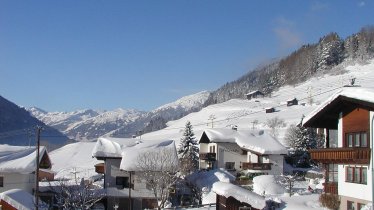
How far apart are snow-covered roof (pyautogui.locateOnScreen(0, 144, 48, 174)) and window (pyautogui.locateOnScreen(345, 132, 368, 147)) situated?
31.4 metres

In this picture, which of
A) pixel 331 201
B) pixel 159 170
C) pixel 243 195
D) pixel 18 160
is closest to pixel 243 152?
pixel 159 170

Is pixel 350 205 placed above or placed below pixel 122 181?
above

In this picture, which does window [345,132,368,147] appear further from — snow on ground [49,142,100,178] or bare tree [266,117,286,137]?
bare tree [266,117,286,137]

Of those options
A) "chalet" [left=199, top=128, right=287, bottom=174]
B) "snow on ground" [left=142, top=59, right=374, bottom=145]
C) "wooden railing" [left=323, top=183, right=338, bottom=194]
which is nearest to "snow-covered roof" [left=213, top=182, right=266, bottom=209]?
"wooden railing" [left=323, top=183, right=338, bottom=194]

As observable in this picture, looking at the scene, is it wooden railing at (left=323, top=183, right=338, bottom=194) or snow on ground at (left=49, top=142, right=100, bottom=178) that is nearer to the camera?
wooden railing at (left=323, top=183, right=338, bottom=194)

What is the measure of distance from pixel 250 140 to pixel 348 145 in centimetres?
3592

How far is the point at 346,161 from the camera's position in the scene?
26297 millimetres

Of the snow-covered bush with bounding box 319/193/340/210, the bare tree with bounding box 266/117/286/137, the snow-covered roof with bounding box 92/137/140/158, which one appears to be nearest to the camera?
the snow-covered bush with bounding box 319/193/340/210

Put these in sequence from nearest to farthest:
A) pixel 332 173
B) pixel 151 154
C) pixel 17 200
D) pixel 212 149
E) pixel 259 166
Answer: pixel 332 173 < pixel 17 200 < pixel 151 154 < pixel 259 166 < pixel 212 149

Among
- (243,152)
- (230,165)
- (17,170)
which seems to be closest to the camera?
(17,170)

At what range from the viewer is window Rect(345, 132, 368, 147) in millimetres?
25578

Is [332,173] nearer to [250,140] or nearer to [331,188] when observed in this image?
[331,188]

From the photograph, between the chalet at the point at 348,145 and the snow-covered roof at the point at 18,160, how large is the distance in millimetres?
28830

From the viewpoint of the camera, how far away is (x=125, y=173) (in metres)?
52.2
